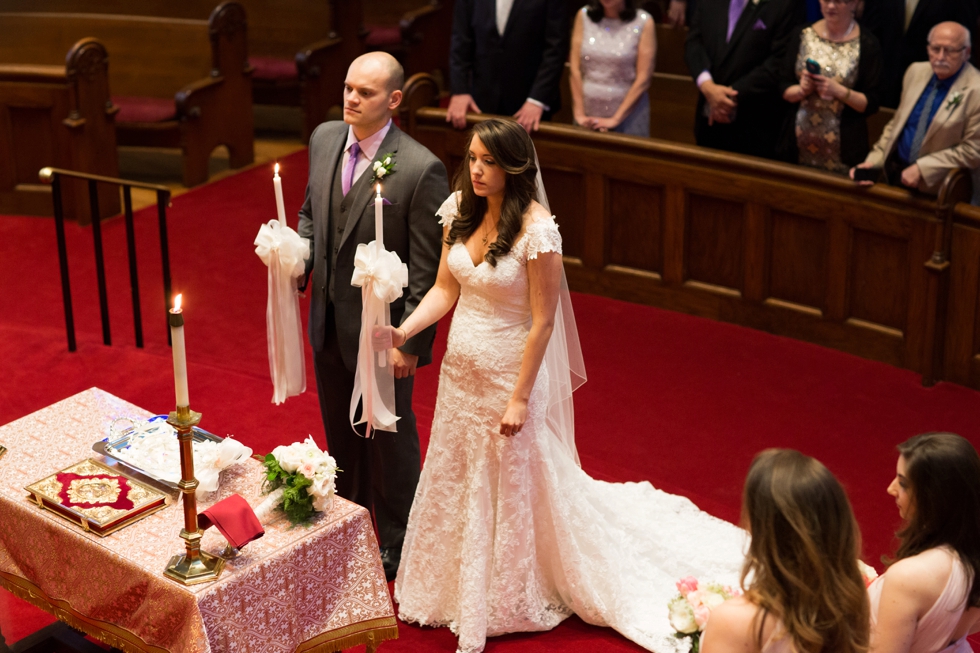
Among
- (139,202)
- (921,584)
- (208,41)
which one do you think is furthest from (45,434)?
(208,41)

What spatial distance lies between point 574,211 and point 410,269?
2.94 metres

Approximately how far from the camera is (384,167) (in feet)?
13.0

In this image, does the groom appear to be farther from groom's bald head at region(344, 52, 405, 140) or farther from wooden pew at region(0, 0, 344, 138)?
wooden pew at region(0, 0, 344, 138)

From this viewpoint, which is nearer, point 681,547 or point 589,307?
point 681,547

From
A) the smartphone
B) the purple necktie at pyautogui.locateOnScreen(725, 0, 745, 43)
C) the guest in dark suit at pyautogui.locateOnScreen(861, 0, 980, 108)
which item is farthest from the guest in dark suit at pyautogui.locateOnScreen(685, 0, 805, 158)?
the smartphone

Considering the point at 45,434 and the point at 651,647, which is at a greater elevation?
the point at 45,434

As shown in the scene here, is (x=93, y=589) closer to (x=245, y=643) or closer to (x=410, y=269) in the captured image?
(x=245, y=643)

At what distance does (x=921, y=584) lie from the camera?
2.56 m

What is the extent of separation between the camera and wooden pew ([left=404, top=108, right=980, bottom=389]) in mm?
5633

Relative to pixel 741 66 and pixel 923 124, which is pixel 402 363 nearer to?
pixel 923 124

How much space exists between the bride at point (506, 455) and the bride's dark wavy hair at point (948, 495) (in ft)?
4.26

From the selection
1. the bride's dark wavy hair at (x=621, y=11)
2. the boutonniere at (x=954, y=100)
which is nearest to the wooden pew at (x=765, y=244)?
the boutonniere at (x=954, y=100)

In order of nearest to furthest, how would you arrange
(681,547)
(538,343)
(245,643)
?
(245,643)
(538,343)
(681,547)

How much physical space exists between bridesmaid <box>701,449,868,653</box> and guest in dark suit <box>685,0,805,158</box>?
432 cm
